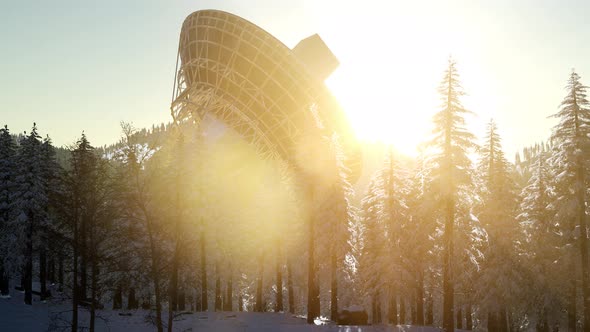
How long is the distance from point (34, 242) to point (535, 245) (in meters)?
41.0

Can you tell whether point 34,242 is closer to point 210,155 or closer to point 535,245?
point 210,155

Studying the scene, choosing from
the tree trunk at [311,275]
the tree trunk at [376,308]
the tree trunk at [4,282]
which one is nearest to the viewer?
the tree trunk at [311,275]

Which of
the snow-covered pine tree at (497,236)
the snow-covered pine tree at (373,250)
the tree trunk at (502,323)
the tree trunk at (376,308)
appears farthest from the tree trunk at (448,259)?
the tree trunk at (502,323)

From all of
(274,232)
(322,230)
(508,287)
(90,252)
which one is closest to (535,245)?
(508,287)

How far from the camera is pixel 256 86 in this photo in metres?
36.5

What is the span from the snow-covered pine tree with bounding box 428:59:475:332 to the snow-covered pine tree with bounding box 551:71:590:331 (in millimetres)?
7073

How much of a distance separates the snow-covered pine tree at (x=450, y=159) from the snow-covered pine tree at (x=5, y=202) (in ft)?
113

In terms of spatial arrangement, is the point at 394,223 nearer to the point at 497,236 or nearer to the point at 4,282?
the point at 497,236

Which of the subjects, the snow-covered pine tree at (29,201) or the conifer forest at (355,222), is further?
the snow-covered pine tree at (29,201)

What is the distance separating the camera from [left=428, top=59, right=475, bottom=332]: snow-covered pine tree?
2589 centimetres

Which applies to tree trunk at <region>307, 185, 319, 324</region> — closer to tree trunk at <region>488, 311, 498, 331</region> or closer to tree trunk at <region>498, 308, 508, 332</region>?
tree trunk at <region>488, 311, 498, 331</region>

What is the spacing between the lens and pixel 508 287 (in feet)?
105

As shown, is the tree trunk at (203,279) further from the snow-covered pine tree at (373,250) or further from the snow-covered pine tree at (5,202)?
the snow-covered pine tree at (5,202)

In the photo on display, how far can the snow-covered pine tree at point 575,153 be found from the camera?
27281 millimetres
